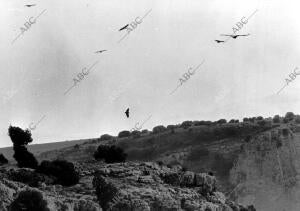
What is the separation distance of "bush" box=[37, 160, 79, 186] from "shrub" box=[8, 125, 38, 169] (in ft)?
12.6

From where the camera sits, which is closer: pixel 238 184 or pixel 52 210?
pixel 52 210

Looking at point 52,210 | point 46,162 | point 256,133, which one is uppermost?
point 256,133

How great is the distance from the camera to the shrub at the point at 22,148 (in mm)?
41719

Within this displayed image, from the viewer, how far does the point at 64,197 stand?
32344 millimetres

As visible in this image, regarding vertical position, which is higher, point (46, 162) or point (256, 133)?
point (256, 133)

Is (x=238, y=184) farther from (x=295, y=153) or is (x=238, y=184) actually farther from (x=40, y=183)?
(x=40, y=183)

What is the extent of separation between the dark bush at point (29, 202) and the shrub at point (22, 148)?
11.4m

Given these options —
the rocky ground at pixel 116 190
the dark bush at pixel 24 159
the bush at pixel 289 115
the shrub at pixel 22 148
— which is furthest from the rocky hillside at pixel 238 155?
the rocky ground at pixel 116 190

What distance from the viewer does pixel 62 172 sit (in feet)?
119

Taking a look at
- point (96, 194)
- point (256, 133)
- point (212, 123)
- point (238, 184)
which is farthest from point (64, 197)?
point (212, 123)

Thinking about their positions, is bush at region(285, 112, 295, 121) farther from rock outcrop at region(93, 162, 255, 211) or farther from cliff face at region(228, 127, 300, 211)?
rock outcrop at region(93, 162, 255, 211)

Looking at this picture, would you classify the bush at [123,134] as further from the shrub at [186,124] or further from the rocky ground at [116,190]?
the rocky ground at [116,190]

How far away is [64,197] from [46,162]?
5973mm

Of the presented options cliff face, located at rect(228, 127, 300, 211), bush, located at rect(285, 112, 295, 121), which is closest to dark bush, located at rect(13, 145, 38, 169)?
cliff face, located at rect(228, 127, 300, 211)
